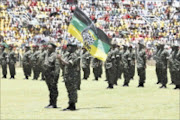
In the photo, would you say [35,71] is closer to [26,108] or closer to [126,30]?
[26,108]

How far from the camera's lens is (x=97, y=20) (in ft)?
204

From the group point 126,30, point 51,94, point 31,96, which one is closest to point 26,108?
point 51,94

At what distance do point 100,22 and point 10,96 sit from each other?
39194 mm

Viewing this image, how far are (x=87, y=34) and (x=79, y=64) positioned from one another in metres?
3.49

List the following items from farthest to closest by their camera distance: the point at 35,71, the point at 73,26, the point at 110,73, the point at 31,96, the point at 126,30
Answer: the point at 126,30 < the point at 35,71 < the point at 110,73 < the point at 31,96 < the point at 73,26

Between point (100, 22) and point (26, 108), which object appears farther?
point (100, 22)

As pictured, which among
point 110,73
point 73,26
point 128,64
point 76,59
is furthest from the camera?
point 128,64

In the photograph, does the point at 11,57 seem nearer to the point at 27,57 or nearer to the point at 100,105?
the point at 27,57

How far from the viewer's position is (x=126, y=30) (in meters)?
60.9

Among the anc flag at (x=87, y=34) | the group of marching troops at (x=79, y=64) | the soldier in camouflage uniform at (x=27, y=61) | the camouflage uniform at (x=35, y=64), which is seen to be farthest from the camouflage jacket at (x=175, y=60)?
the soldier in camouflage uniform at (x=27, y=61)

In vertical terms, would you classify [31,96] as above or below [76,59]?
below

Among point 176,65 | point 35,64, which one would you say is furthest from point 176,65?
point 35,64

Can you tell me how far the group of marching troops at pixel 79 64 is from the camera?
54.6 ft

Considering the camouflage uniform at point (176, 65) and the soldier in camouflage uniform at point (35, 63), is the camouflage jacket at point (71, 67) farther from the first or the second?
the soldier in camouflage uniform at point (35, 63)
